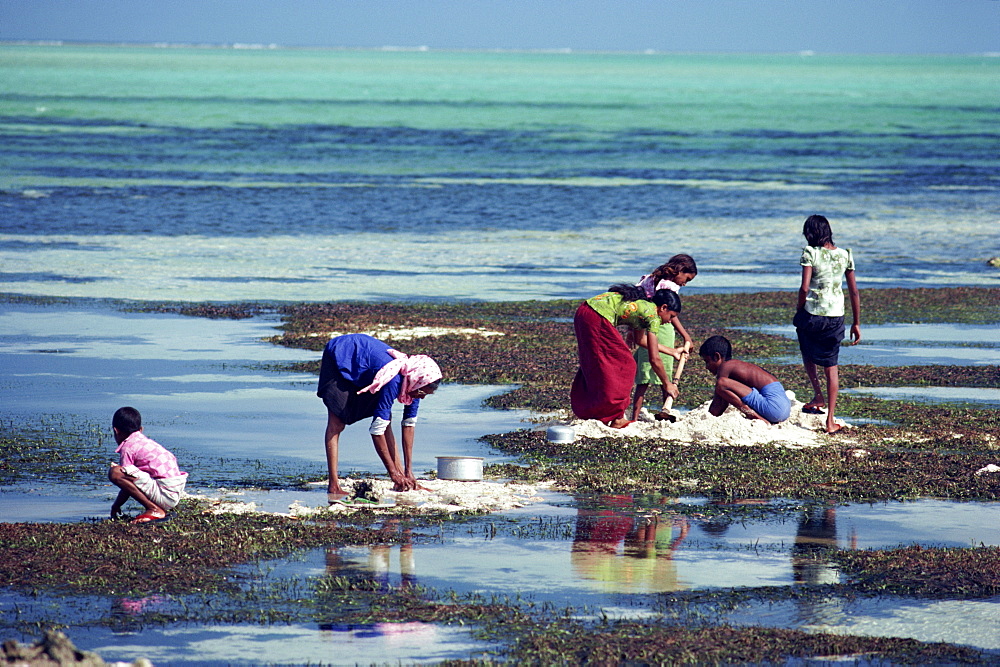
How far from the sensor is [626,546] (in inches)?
352

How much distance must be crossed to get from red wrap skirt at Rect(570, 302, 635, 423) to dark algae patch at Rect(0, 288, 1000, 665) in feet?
1.31

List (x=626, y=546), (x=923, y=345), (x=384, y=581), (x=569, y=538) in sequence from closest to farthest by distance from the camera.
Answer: (x=384, y=581) < (x=626, y=546) < (x=569, y=538) < (x=923, y=345)

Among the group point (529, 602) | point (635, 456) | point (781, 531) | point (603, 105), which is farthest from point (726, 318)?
point (603, 105)

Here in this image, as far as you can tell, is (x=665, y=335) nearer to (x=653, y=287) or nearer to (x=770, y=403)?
(x=653, y=287)

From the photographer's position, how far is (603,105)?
12631 cm

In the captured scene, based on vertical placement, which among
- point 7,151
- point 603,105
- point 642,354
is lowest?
point 642,354

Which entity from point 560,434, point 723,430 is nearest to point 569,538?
point 560,434

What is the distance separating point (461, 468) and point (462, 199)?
→ 3510 cm

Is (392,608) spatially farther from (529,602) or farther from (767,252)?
(767,252)

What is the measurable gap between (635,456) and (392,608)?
441 cm

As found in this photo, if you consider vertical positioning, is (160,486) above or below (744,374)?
below

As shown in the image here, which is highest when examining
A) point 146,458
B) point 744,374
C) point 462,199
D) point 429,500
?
point 462,199

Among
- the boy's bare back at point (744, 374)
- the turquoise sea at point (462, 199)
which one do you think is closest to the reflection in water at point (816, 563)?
the boy's bare back at point (744, 374)

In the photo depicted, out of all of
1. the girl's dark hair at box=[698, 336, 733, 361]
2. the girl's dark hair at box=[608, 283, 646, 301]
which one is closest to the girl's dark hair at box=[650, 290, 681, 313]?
the girl's dark hair at box=[608, 283, 646, 301]
